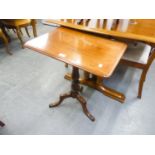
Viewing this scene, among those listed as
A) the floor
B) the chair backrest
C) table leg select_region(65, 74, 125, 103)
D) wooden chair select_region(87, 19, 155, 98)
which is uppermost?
the chair backrest

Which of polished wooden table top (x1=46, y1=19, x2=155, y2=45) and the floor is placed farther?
the floor

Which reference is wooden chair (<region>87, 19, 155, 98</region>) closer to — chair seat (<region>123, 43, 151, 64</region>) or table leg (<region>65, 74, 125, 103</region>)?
chair seat (<region>123, 43, 151, 64</region>)

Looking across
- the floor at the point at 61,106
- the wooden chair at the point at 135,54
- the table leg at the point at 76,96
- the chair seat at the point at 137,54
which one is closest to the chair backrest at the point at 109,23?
the wooden chair at the point at 135,54

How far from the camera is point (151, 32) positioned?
138 centimetres

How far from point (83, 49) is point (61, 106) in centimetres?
81

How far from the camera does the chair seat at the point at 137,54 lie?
1.45 metres

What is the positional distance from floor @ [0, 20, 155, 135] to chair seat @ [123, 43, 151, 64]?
0.48 meters

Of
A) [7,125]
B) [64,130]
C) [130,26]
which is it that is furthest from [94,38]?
[7,125]

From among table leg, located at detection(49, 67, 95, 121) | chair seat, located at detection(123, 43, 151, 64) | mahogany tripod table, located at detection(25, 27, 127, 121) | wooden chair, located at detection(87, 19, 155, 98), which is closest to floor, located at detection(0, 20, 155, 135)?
table leg, located at detection(49, 67, 95, 121)

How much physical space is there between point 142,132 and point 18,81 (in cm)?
161

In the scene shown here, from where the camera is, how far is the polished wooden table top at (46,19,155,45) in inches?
44.8

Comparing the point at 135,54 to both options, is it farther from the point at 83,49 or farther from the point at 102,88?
the point at 83,49

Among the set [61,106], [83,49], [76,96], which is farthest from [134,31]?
[61,106]

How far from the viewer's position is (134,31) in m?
1.40
